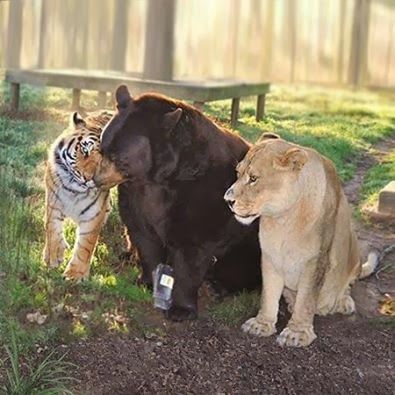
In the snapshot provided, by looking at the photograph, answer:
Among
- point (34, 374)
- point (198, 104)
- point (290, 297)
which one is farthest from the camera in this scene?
point (198, 104)

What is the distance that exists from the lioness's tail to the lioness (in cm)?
58

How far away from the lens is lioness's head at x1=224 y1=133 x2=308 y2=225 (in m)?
3.23

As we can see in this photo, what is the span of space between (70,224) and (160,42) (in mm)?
1749

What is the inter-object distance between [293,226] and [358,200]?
143 cm

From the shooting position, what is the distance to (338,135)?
424cm

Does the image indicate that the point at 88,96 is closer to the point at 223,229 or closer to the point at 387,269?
the point at 223,229

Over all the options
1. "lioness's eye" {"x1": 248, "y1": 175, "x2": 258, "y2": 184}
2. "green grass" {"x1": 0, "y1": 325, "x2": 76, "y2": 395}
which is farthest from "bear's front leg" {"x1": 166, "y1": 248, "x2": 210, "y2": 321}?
"green grass" {"x1": 0, "y1": 325, "x2": 76, "y2": 395}

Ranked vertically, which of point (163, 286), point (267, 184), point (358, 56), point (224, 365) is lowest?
point (224, 365)

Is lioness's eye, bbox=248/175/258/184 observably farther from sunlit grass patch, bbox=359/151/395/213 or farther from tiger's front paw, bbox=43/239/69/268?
sunlit grass patch, bbox=359/151/395/213

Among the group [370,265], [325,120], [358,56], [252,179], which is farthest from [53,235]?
[358,56]

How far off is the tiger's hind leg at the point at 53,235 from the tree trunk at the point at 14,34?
1.07 meters

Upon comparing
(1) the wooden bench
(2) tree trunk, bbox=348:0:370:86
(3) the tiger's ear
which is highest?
(2) tree trunk, bbox=348:0:370:86

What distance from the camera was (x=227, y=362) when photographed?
3344 mm

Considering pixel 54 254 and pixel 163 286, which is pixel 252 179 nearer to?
pixel 163 286
